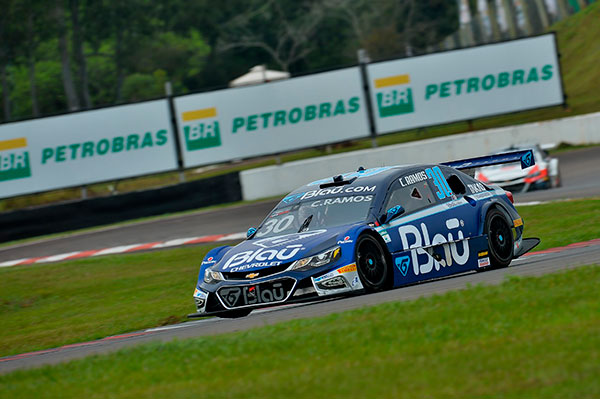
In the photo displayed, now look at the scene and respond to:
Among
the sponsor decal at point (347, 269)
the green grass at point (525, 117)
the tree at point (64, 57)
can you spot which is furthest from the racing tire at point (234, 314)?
the tree at point (64, 57)

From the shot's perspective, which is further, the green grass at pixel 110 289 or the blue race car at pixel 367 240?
the green grass at pixel 110 289

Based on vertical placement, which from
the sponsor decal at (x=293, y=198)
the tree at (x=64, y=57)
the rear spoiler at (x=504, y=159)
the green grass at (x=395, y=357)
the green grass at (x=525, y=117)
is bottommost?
the green grass at (x=395, y=357)

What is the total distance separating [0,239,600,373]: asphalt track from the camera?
28.4 ft

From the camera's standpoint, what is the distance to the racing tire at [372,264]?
9422mm

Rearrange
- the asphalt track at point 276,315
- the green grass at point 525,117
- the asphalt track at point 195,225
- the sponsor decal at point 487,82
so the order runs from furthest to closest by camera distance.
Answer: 1. the green grass at point 525,117
2. the sponsor decal at point 487,82
3. the asphalt track at point 195,225
4. the asphalt track at point 276,315

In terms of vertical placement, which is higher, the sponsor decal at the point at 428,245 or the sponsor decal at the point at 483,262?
the sponsor decal at the point at 428,245

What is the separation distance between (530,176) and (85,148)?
44.0 feet

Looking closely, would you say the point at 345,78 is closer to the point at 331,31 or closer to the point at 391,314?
the point at 391,314

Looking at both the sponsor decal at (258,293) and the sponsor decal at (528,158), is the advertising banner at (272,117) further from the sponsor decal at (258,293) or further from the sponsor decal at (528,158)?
the sponsor decal at (258,293)

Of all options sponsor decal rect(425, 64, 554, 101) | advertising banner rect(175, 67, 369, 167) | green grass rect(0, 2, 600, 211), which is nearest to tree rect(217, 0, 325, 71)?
green grass rect(0, 2, 600, 211)

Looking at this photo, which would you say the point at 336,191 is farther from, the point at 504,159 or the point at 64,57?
the point at 64,57

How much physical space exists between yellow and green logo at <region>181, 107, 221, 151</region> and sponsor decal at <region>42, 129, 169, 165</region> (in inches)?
27.7

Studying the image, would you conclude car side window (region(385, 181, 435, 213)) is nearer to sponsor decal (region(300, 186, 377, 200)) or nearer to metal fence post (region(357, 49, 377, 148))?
sponsor decal (region(300, 186, 377, 200))

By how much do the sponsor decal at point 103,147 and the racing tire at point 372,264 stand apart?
807 inches
